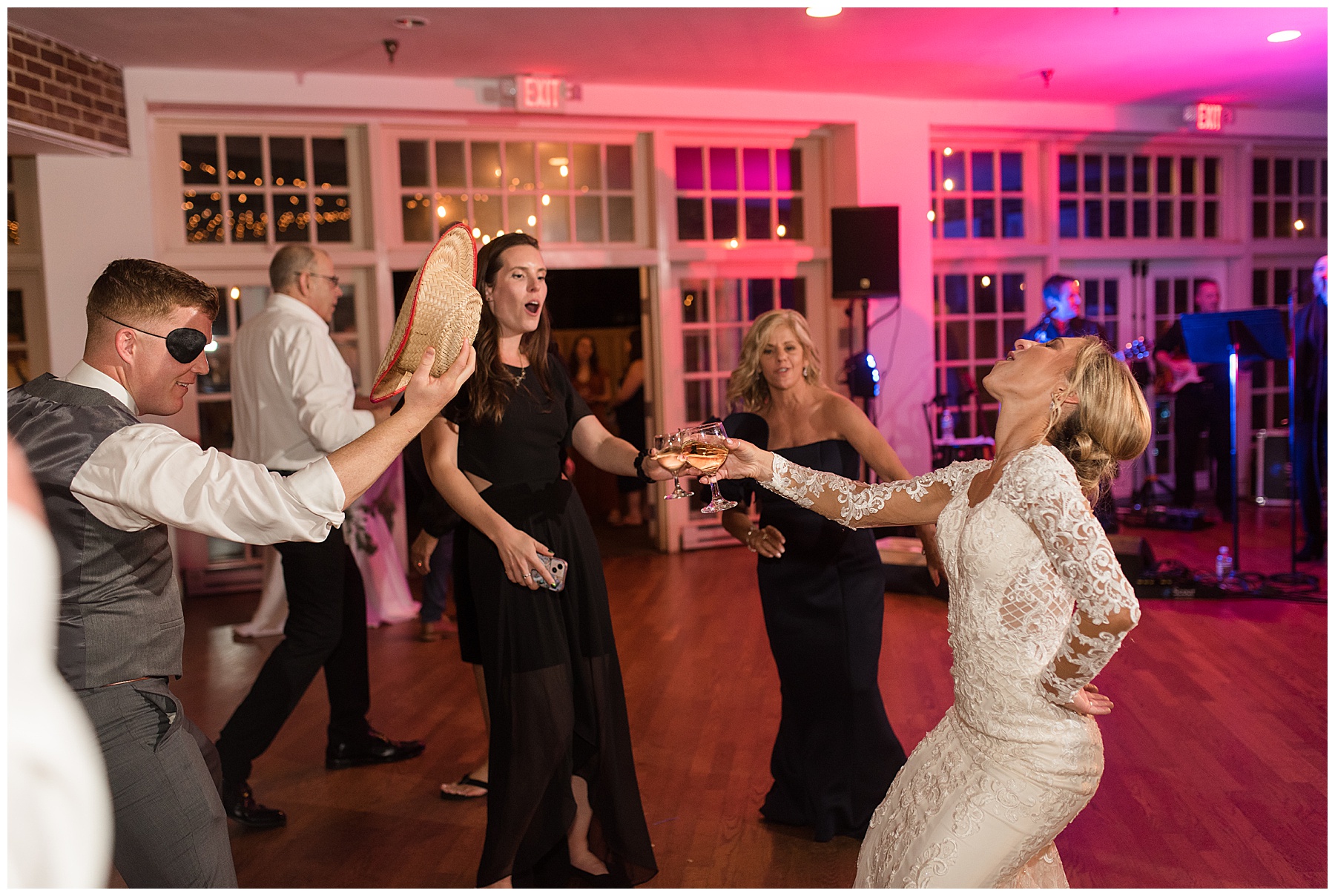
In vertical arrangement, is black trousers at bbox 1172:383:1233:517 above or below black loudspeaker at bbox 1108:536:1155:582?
above

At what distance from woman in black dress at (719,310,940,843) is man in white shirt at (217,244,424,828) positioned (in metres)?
1.42

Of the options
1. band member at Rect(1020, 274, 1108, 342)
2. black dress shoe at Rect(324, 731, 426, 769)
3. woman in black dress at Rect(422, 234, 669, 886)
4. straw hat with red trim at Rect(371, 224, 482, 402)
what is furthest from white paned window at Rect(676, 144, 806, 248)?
straw hat with red trim at Rect(371, 224, 482, 402)

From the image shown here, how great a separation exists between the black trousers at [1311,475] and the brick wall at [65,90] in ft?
22.9

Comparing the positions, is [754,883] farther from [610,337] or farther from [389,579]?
[610,337]

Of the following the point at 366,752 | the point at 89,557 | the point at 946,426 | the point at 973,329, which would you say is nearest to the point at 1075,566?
the point at 89,557

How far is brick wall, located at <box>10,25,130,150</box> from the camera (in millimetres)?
4848

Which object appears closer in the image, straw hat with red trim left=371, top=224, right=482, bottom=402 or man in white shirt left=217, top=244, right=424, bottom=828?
straw hat with red trim left=371, top=224, right=482, bottom=402

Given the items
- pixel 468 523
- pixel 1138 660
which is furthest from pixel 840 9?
pixel 468 523

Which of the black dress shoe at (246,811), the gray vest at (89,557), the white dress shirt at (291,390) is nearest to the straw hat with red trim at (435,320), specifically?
the gray vest at (89,557)

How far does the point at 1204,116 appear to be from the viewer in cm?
765

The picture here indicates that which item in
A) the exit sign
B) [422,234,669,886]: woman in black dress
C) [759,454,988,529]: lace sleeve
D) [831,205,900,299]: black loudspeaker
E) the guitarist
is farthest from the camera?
the guitarist

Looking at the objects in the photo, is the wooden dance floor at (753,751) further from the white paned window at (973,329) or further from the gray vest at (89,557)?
the white paned window at (973,329)

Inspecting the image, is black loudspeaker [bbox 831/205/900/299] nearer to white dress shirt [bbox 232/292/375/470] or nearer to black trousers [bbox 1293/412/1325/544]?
black trousers [bbox 1293/412/1325/544]

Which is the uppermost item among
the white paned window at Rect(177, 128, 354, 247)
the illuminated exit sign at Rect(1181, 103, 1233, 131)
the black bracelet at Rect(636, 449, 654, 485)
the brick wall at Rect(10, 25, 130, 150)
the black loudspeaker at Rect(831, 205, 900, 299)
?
the illuminated exit sign at Rect(1181, 103, 1233, 131)
